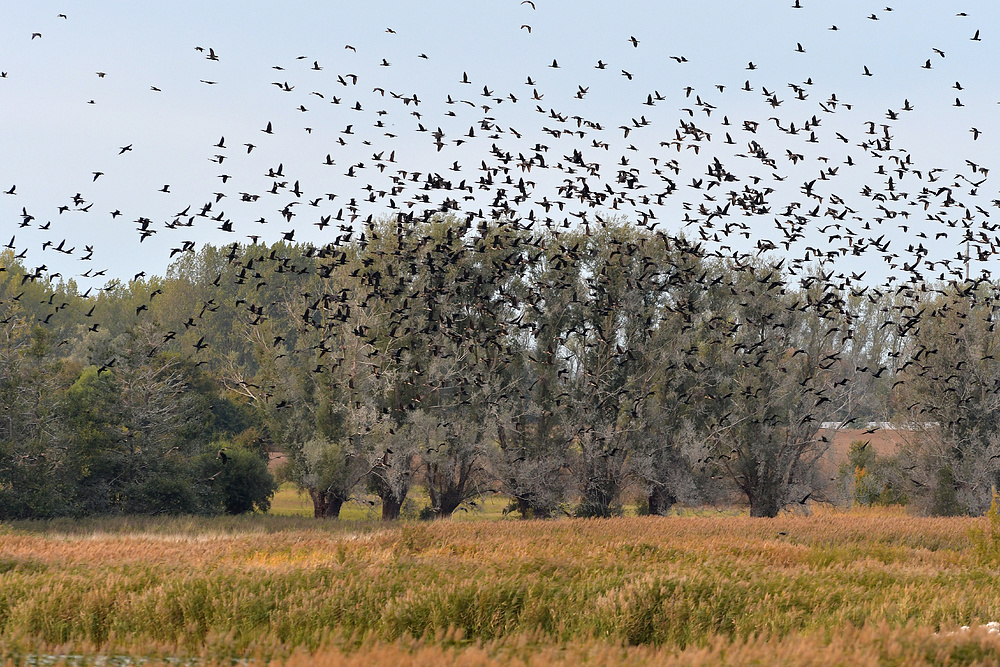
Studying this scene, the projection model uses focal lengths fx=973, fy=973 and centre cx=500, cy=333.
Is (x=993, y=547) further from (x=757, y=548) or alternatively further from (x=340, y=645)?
(x=340, y=645)

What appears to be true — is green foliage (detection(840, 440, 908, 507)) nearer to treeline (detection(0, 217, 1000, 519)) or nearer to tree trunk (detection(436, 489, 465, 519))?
treeline (detection(0, 217, 1000, 519))

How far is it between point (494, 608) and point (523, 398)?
34.2 metres

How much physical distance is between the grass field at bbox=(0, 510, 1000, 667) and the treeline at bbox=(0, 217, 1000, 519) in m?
20.0

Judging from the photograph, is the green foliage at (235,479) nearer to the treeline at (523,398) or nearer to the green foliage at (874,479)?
the treeline at (523,398)

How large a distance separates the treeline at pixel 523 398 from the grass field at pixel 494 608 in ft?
65.7

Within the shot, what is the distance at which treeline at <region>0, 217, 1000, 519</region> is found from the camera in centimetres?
4891

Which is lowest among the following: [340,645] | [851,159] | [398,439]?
[340,645]

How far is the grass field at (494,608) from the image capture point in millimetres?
14297

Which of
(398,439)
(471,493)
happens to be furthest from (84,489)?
(471,493)

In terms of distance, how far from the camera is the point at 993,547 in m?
27.5

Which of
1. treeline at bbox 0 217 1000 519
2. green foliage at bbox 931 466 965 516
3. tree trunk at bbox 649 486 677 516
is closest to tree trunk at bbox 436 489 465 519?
treeline at bbox 0 217 1000 519

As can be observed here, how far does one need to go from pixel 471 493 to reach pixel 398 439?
546cm

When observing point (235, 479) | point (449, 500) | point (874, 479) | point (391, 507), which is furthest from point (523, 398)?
point (874, 479)

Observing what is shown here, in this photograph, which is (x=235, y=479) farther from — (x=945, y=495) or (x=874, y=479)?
(x=945, y=495)
